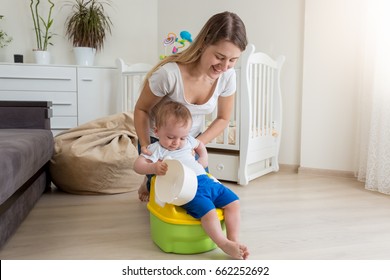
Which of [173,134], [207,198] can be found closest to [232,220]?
[207,198]

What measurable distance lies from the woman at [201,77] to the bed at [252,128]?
2.46 feet

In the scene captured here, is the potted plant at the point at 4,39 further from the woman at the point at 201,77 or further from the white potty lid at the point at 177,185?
the white potty lid at the point at 177,185

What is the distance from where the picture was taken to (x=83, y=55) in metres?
3.18

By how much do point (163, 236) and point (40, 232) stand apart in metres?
0.52

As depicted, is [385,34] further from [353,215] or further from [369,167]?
[353,215]

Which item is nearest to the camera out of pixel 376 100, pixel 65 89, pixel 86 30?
pixel 376 100

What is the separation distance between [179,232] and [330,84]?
1.78m

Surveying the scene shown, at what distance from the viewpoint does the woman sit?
1.25 metres


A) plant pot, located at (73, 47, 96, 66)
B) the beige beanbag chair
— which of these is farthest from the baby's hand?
plant pot, located at (73, 47, 96, 66)

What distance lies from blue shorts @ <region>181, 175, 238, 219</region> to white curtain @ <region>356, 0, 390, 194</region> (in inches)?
48.9

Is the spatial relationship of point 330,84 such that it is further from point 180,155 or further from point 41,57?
point 41,57

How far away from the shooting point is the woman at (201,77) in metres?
1.25

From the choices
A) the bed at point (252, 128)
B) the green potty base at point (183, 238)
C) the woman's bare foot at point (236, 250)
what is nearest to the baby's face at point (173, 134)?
the green potty base at point (183, 238)

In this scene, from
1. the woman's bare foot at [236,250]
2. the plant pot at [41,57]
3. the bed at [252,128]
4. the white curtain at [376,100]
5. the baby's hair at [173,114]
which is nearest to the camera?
the woman's bare foot at [236,250]
